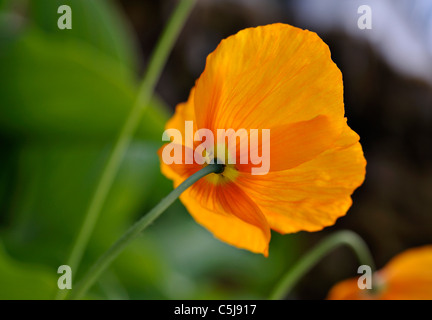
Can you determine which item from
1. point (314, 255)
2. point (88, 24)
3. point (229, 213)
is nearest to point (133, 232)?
point (229, 213)

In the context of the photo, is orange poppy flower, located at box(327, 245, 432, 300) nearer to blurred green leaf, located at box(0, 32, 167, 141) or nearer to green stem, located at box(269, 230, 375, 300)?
green stem, located at box(269, 230, 375, 300)

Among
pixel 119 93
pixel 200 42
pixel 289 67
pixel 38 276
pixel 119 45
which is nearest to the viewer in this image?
pixel 289 67

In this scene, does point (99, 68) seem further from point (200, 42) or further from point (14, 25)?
point (200, 42)

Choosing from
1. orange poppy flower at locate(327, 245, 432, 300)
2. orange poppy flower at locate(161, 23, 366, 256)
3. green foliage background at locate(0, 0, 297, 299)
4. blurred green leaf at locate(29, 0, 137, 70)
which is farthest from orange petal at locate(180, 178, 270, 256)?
blurred green leaf at locate(29, 0, 137, 70)

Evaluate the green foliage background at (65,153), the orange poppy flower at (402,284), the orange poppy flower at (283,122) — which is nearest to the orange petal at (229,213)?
the orange poppy flower at (283,122)

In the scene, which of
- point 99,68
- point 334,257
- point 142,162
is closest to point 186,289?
point 142,162

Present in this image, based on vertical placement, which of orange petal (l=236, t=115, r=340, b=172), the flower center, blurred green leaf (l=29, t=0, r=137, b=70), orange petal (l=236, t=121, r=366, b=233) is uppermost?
blurred green leaf (l=29, t=0, r=137, b=70)

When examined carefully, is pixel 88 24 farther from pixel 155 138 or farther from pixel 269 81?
pixel 269 81
